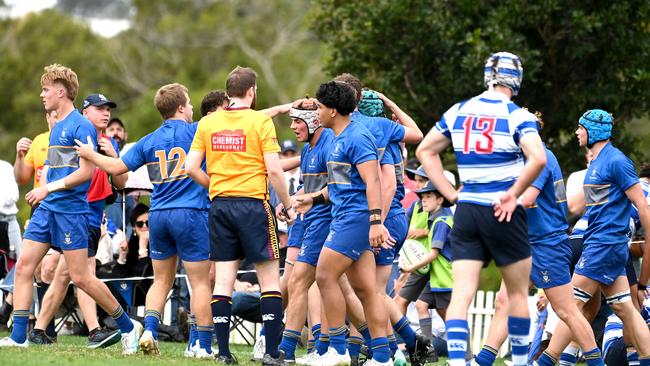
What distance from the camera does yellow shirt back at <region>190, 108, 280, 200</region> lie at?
9539mm

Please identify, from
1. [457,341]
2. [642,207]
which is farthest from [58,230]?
[642,207]

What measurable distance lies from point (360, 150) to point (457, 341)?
6.07 ft

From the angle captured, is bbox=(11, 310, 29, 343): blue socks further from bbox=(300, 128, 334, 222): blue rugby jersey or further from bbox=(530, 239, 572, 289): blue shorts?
bbox=(530, 239, 572, 289): blue shorts

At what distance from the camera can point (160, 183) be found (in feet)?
34.1

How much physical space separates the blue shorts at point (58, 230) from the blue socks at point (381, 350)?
9.22 feet

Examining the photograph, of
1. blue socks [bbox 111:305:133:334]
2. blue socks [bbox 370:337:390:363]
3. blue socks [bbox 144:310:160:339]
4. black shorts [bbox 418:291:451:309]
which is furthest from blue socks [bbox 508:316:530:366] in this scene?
black shorts [bbox 418:291:451:309]

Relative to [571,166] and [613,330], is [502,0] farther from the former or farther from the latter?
[613,330]

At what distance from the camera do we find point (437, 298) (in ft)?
42.0

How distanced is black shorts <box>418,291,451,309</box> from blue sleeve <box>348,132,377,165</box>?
154 inches

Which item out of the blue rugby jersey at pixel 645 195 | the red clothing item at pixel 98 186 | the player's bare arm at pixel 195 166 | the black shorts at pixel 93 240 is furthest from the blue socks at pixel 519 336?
the red clothing item at pixel 98 186

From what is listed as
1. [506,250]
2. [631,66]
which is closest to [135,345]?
[506,250]

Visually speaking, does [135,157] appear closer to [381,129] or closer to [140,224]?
[381,129]

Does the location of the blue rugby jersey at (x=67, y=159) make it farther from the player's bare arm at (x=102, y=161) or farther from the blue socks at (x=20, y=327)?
the blue socks at (x=20, y=327)

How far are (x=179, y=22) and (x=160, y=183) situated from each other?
3795 cm
